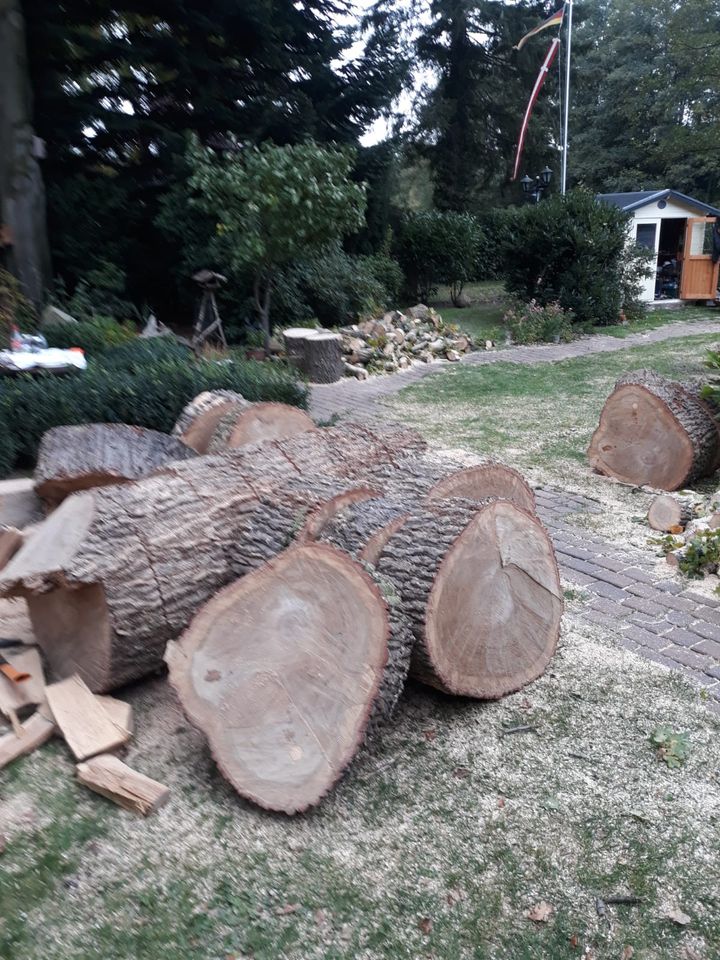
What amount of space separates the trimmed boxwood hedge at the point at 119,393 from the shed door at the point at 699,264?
14461mm

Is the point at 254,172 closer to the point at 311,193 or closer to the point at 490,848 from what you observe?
the point at 311,193

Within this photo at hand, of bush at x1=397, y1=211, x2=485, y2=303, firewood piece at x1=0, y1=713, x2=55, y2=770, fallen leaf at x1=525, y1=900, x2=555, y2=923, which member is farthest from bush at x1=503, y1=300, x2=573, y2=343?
fallen leaf at x1=525, y1=900, x2=555, y2=923

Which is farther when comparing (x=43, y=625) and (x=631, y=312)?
(x=631, y=312)

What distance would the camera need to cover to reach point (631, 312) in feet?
52.6

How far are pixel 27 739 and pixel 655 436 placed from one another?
16.4 feet

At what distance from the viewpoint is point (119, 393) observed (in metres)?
6.18

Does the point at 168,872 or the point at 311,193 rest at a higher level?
the point at 311,193

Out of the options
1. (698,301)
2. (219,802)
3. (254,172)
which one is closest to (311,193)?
(254,172)

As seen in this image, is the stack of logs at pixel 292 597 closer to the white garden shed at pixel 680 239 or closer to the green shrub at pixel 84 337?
the green shrub at pixel 84 337

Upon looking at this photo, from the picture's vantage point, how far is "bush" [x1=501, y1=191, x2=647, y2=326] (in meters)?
14.5

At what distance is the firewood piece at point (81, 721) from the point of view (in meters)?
2.93

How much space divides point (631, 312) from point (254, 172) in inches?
366

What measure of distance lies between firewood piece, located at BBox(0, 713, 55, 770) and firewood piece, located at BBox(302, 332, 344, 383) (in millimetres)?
7904

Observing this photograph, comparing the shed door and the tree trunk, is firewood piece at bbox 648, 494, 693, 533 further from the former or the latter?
the shed door
